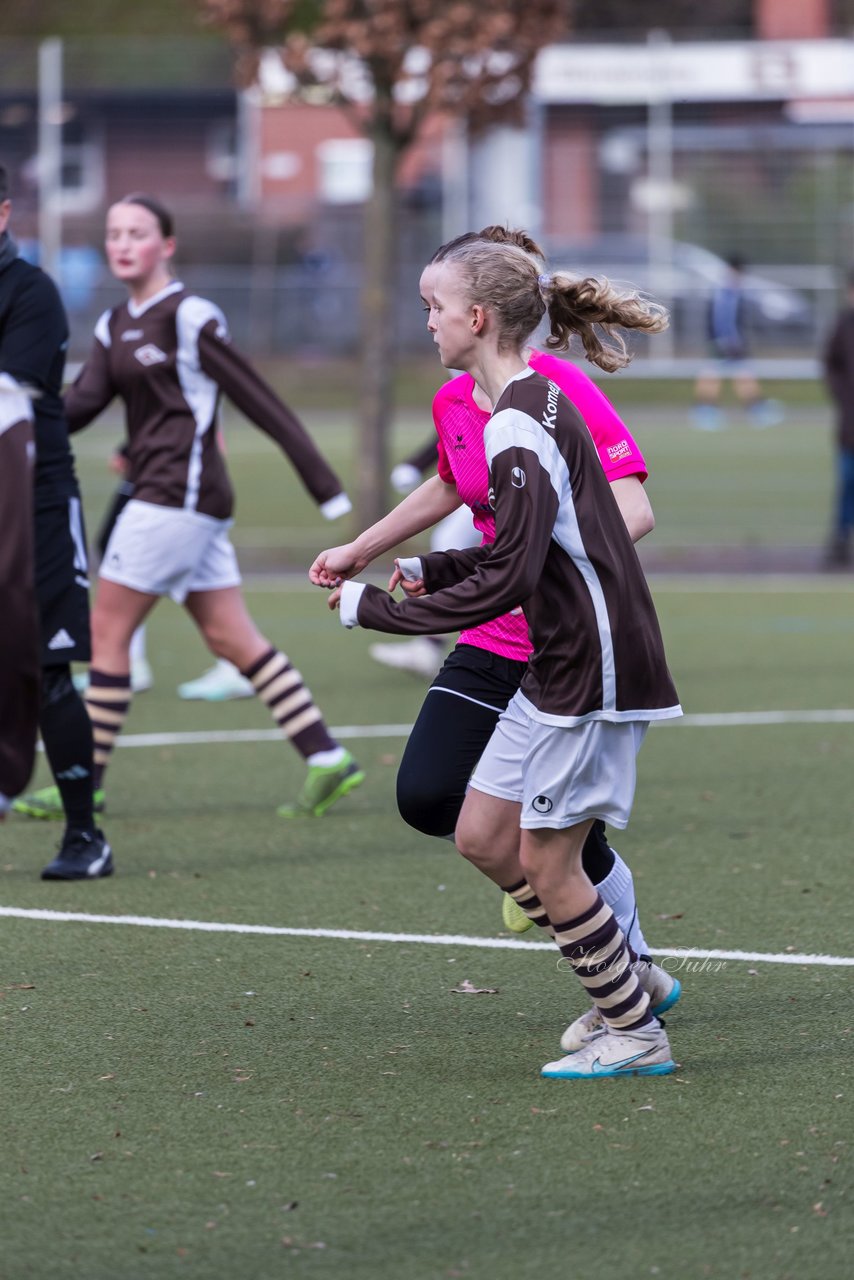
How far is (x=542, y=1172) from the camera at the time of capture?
13.6ft

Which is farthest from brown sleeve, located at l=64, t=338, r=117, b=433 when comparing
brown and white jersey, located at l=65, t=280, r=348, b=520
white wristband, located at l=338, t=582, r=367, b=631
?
white wristband, located at l=338, t=582, r=367, b=631

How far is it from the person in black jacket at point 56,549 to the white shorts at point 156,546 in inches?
39.8

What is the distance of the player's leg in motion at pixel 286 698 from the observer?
795cm

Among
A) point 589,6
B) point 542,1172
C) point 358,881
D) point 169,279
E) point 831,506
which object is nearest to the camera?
point 542,1172

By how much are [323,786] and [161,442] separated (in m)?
1.42

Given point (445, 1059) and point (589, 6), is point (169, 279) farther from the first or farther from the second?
point (589, 6)

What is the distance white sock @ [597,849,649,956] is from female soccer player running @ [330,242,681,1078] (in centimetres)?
24

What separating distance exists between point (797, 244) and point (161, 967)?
34.9m

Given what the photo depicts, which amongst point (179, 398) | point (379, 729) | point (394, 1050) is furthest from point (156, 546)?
point (394, 1050)

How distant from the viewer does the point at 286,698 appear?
797cm

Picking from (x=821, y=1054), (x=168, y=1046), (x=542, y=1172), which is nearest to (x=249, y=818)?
(x=168, y=1046)

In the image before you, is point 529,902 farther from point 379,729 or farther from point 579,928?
point 379,729

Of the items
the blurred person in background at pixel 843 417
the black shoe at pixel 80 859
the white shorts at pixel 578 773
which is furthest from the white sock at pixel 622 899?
the blurred person in background at pixel 843 417

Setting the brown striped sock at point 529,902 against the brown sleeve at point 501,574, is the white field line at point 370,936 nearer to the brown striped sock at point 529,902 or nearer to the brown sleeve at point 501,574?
the brown striped sock at point 529,902
